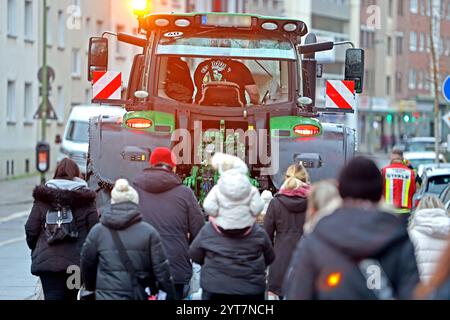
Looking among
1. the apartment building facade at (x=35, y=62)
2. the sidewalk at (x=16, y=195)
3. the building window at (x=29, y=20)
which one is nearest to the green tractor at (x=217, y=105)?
the sidewalk at (x=16, y=195)

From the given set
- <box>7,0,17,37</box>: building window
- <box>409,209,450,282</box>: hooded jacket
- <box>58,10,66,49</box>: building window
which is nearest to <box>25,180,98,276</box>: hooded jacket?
<box>409,209,450,282</box>: hooded jacket

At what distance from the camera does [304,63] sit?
1567 centimetres

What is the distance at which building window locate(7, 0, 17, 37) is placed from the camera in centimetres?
4797

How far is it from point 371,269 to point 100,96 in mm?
8847

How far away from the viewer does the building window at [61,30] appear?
54.5 m

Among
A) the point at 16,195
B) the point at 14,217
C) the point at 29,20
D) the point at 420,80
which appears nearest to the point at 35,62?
the point at 29,20

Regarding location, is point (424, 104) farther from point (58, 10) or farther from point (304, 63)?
point (304, 63)

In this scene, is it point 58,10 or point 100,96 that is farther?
point 58,10

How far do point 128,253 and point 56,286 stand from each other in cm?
208

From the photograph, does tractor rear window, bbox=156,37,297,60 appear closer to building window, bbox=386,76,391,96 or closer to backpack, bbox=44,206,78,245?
backpack, bbox=44,206,78,245

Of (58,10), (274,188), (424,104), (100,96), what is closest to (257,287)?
(274,188)

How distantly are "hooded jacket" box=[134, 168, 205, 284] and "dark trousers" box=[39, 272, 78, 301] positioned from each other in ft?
3.45

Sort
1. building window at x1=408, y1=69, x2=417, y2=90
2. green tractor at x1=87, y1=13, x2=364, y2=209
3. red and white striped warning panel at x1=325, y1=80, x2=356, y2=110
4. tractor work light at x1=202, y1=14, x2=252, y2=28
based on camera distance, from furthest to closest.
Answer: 1. building window at x1=408, y1=69, x2=417, y2=90
2. red and white striped warning panel at x1=325, y1=80, x2=356, y2=110
3. tractor work light at x1=202, y1=14, x2=252, y2=28
4. green tractor at x1=87, y1=13, x2=364, y2=209

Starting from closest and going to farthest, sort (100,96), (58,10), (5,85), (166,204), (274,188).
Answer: (166,204) < (274,188) < (100,96) < (5,85) < (58,10)
